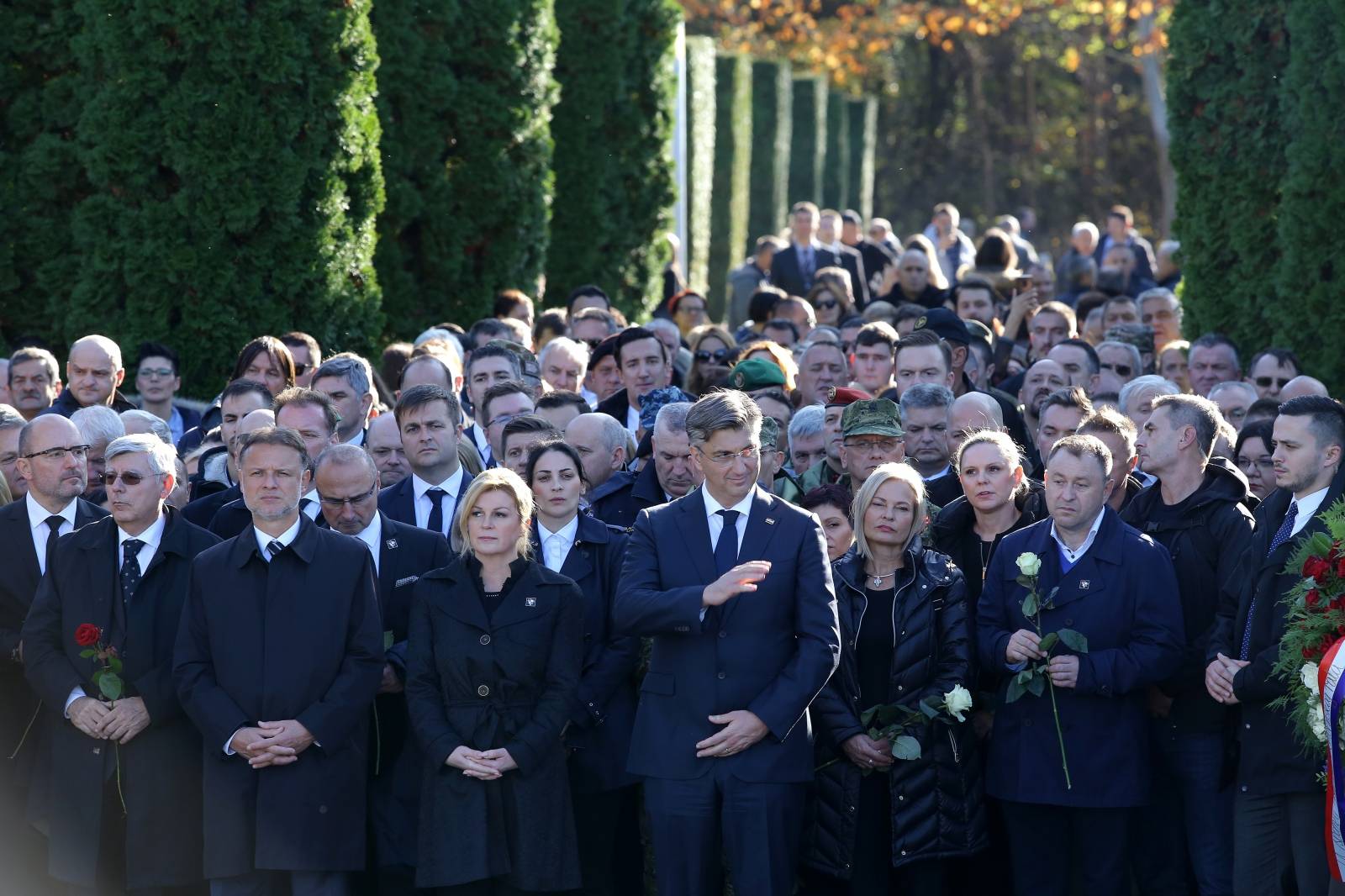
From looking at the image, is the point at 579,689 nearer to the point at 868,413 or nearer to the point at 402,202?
the point at 868,413

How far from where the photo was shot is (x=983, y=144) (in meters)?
44.9

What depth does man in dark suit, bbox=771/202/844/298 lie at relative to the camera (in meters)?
19.7

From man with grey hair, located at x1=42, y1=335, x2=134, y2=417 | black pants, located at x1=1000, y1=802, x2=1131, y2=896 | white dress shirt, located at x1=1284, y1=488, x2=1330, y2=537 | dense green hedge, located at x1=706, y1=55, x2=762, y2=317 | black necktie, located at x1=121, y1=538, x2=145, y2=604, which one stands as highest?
dense green hedge, located at x1=706, y1=55, x2=762, y2=317

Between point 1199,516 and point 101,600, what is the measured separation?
4.31 meters

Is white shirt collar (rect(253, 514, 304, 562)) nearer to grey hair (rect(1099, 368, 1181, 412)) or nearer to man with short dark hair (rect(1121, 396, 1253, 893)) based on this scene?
man with short dark hair (rect(1121, 396, 1253, 893))

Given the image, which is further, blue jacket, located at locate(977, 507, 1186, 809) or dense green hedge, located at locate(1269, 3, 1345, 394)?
dense green hedge, located at locate(1269, 3, 1345, 394)

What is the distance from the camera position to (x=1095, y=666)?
6941 mm

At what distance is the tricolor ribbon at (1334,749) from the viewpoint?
20.2ft

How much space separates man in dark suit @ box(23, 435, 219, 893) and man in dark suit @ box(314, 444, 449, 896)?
0.57 metres

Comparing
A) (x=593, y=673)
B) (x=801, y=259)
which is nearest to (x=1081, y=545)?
(x=593, y=673)

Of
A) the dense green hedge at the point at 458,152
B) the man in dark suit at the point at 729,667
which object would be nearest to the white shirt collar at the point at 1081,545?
the man in dark suit at the point at 729,667

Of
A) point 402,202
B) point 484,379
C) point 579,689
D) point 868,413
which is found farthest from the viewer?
point 402,202

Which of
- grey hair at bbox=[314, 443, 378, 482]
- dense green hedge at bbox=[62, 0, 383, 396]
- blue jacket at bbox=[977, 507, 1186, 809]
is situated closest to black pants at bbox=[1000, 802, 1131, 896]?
blue jacket at bbox=[977, 507, 1186, 809]

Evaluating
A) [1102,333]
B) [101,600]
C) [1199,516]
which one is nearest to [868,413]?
[1199,516]
